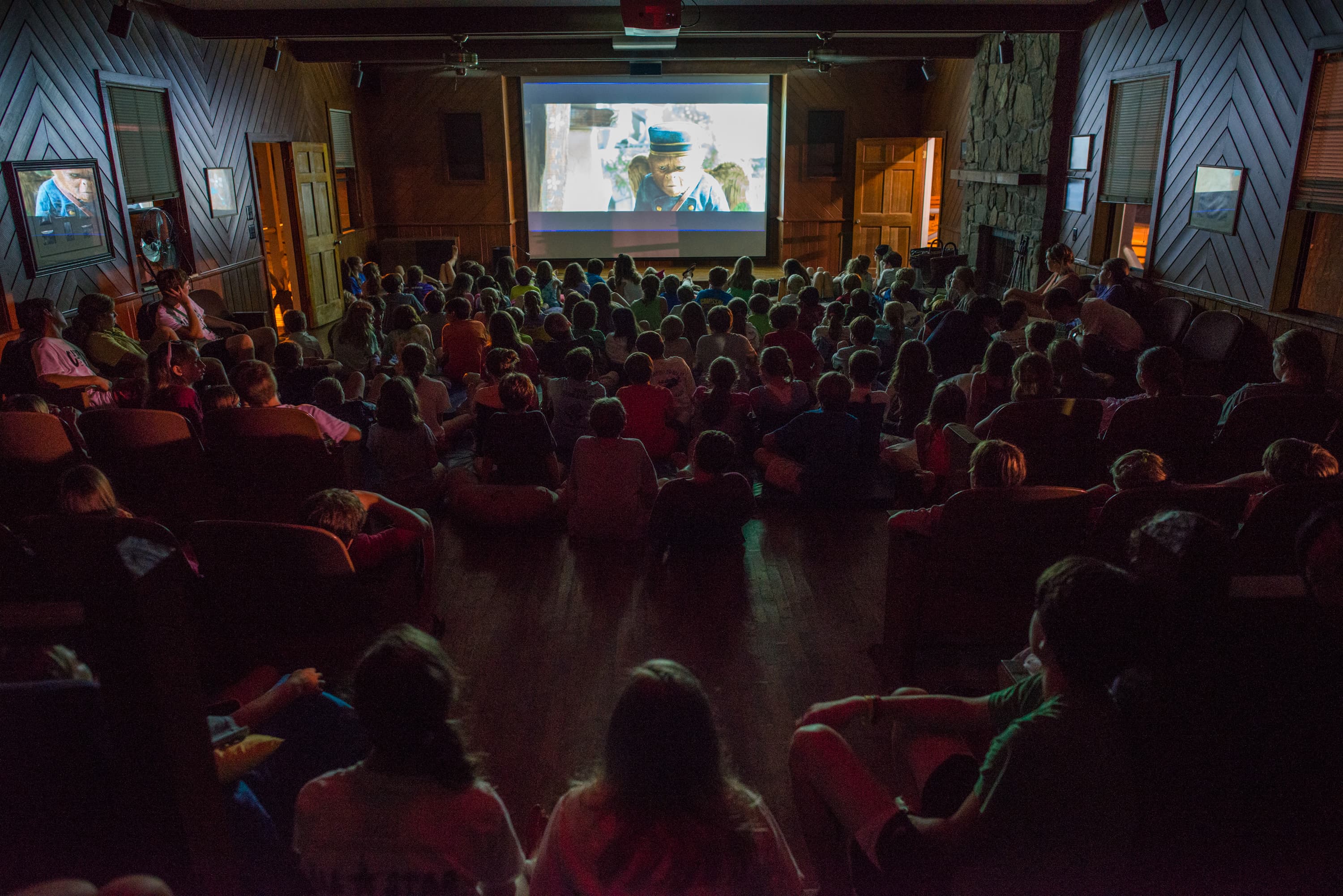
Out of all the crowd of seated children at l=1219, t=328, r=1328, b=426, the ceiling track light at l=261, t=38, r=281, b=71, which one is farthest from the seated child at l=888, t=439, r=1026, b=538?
the ceiling track light at l=261, t=38, r=281, b=71

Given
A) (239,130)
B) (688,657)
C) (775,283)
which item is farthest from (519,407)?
(239,130)

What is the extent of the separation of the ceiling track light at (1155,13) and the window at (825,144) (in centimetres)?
695

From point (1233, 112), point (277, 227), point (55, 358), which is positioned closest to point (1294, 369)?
point (1233, 112)

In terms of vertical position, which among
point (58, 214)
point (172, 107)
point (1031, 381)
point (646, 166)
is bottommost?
point (1031, 381)

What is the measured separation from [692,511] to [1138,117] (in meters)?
6.14

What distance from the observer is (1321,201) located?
543 centimetres

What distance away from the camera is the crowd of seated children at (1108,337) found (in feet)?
19.8

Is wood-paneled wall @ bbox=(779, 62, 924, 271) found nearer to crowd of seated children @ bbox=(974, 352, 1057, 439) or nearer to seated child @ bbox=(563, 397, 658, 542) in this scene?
crowd of seated children @ bbox=(974, 352, 1057, 439)

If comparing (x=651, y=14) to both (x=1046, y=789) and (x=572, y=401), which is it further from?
(x=1046, y=789)

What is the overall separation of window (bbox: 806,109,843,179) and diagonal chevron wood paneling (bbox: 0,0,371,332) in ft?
22.7

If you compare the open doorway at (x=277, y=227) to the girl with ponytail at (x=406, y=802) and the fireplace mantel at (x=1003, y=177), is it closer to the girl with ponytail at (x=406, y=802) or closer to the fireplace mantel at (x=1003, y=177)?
the fireplace mantel at (x=1003, y=177)

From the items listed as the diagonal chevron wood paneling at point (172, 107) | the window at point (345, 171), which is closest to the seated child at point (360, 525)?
the diagonal chevron wood paneling at point (172, 107)

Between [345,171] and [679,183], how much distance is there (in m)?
4.91

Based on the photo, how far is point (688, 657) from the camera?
324 centimetres
